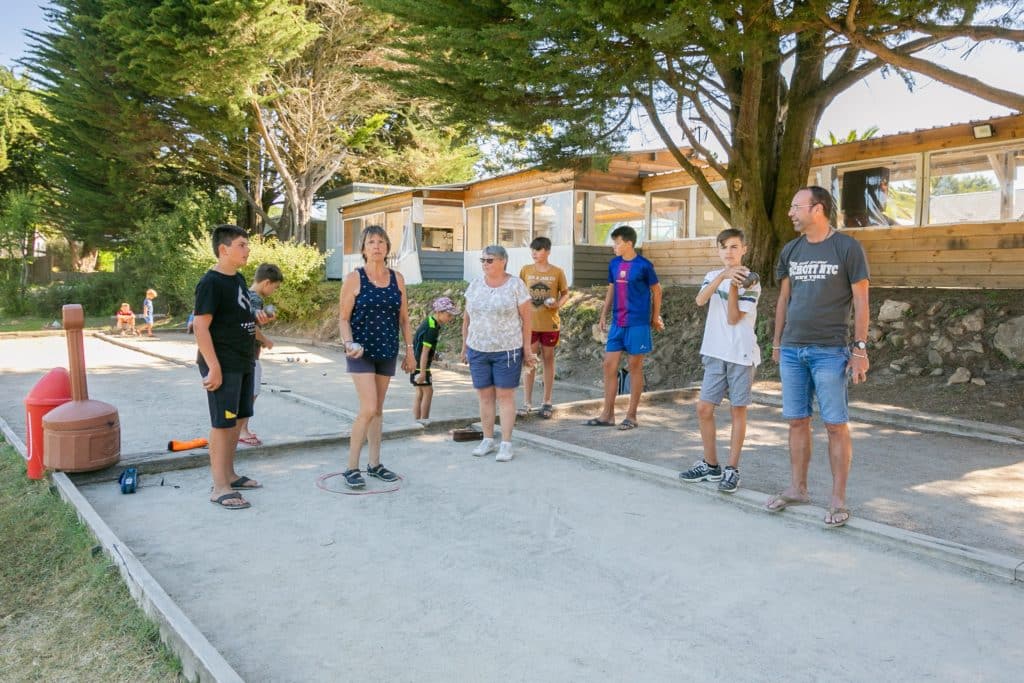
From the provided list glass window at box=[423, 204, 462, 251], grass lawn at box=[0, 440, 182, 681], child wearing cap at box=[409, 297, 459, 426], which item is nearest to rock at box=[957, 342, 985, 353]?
child wearing cap at box=[409, 297, 459, 426]

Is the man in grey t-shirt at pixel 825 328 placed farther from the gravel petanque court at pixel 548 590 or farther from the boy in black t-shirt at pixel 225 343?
the boy in black t-shirt at pixel 225 343

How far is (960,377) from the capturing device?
965 centimetres

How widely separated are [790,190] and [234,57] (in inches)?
643

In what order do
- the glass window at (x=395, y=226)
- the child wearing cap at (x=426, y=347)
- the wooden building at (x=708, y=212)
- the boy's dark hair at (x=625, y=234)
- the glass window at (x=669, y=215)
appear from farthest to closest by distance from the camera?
the glass window at (x=395, y=226) → the glass window at (x=669, y=215) → the wooden building at (x=708, y=212) → the boy's dark hair at (x=625, y=234) → the child wearing cap at (x=426, y=347)

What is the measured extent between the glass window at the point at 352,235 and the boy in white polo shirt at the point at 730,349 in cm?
2599

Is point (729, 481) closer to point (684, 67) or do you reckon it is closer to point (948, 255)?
point (684, 67)

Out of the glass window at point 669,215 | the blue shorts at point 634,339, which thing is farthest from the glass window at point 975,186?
the blue shorts at point 634,339

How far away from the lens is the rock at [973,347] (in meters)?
9.99

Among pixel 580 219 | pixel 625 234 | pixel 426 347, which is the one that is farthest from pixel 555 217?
pixel 426 347

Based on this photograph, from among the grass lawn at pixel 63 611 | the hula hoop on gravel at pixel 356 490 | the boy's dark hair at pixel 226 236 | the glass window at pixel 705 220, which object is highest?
the glass window at pixel 705 220

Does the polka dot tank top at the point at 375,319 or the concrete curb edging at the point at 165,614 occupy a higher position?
the polka dot tank top at the point at 375,319

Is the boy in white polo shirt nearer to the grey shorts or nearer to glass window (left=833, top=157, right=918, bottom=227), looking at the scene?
A: the grey shorts

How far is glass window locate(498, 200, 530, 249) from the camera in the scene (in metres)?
22.0

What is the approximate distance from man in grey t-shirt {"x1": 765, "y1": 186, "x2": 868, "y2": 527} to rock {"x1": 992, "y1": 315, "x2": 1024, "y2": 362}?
6572mm
